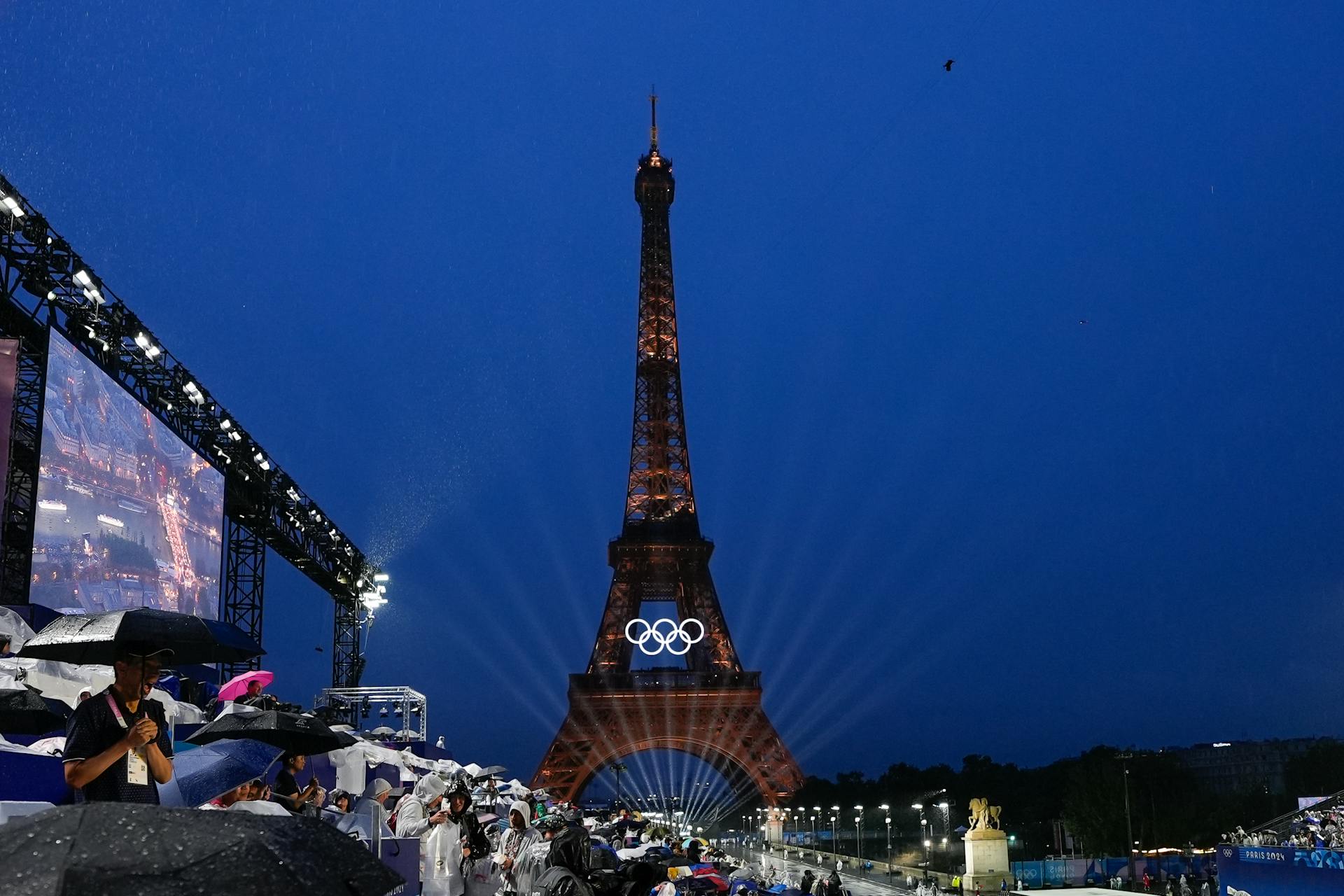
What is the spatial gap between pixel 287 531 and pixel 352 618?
7.08m

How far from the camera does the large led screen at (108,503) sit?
59.9 ft

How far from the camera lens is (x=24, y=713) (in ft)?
27.6

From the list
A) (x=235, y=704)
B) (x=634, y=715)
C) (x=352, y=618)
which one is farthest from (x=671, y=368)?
(x=235, y=704)

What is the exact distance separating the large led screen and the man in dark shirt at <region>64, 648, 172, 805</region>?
15.3 metres

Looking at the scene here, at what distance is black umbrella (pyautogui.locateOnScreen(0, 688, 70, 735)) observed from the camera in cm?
827

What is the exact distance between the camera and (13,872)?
5.42 feet

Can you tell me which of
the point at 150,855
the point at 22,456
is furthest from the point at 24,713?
the point at 22,456

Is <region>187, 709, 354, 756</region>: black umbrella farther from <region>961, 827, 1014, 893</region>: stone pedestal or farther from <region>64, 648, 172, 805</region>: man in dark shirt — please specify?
<region>961, 827, 1014, 893</region>: stone pedestal

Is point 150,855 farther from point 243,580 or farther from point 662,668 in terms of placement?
point 662,668

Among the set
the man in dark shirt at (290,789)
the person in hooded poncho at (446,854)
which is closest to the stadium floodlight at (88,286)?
the man in dark shirt at (290,789)

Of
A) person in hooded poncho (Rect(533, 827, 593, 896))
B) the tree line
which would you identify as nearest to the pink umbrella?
person in hooded poncho (Rect(533, 827, 593, 896))

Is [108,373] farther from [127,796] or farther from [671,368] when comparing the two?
[671,368]

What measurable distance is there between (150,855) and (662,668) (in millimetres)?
53384

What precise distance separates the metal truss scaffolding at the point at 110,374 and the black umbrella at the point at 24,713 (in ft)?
34.7
